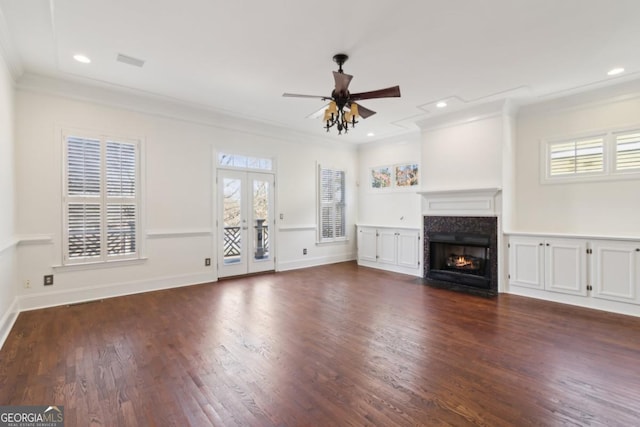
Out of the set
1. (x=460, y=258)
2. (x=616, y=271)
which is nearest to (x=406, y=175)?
(x=460, y=258)

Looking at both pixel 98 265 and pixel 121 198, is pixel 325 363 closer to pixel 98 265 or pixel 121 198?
pixel 98 265

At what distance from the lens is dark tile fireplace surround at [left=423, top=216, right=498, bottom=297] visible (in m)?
4.89

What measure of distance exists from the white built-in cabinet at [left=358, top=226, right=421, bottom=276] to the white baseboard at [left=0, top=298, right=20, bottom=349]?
5.81 m

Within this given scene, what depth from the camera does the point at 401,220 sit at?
6.83 meters

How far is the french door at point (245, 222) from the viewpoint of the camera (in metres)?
5.65

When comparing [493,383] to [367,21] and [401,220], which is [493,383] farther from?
[401,220]

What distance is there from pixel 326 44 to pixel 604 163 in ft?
14.0

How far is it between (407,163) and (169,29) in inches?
203

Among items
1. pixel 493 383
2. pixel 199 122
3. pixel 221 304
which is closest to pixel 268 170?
pixel 199 122

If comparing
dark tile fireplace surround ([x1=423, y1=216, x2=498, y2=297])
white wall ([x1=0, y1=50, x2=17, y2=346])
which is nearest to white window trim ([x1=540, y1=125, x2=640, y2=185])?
dark tile fireplace surround ([x1=423, y1=216, x2=498, y2=297])

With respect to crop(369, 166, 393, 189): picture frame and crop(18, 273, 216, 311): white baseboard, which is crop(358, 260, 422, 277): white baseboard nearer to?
crop(369, 166, 393, 189): picture frame

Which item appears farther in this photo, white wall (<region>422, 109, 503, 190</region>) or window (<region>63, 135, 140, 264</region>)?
white wall (<region>422, 109, 503, 190</region>)

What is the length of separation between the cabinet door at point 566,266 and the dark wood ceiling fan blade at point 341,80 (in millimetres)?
3690

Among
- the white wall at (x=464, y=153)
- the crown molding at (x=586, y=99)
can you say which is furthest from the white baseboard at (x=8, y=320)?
the crown molding at (x=586, y=99)
